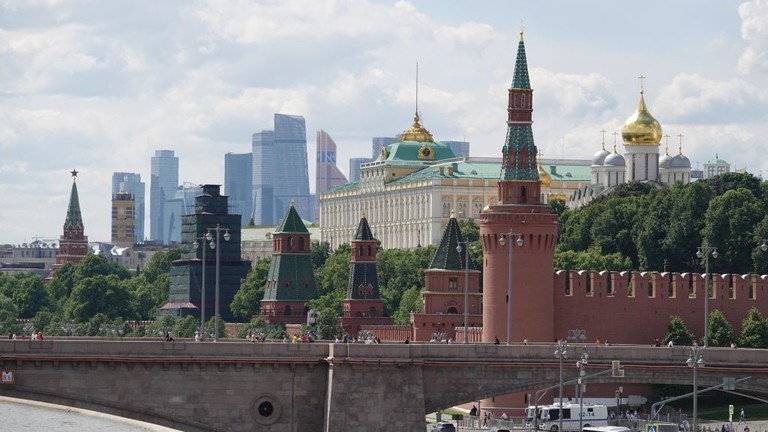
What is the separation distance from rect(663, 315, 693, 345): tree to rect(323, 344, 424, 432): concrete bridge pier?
35066 mm

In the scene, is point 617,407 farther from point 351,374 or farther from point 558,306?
point 351,374

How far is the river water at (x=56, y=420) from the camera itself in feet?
333

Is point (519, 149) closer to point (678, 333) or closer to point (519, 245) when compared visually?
point (519, 245)

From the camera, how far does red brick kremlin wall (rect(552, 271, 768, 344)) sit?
15012cm

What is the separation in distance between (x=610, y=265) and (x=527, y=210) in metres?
40.4

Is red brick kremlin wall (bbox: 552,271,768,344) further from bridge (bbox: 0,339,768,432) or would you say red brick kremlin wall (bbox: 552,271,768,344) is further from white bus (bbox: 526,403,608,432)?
bridge (bbox: 0,339,768,432)

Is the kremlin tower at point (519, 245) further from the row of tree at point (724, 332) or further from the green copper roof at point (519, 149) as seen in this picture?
the row of tree at point (724, 332)

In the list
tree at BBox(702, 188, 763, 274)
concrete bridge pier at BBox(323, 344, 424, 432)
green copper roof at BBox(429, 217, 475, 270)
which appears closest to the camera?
concrete bridge pier at BBox(323, 344, 424, 432)

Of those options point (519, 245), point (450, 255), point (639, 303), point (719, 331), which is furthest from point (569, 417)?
point (450, 255)

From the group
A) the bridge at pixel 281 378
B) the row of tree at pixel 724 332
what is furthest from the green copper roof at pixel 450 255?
the bridge at pixel 281 378

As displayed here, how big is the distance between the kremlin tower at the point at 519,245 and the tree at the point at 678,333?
6.48m

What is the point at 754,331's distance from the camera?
149375 millimetres

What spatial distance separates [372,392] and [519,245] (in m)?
32.7

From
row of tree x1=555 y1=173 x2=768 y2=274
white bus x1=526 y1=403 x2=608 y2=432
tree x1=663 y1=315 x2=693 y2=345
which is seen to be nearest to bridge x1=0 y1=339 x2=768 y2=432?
white bus x1=526 y1=403 x2=608 y2=432
